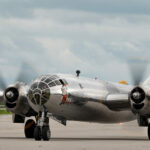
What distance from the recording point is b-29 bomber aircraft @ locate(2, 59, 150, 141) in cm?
2841

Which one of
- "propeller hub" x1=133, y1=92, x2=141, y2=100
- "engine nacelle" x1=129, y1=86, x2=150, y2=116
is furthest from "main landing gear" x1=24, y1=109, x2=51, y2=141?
"propeller hub" x1=133, y1=92, x2=141, y2=100

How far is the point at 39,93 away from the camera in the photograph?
1112 inches

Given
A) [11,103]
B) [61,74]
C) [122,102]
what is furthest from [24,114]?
[122,102]

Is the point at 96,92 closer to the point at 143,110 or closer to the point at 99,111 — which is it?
the point at 99,111

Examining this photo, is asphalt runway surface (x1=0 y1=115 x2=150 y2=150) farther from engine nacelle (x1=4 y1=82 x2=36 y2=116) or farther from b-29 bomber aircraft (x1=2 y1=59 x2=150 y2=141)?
engine nacelle (x1=4 y1=82 x2=36 y2=116)

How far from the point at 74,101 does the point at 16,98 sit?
4.16 metres

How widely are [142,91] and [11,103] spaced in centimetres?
822

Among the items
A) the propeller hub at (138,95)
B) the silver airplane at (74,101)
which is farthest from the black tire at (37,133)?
the propeller hub at (138,95)

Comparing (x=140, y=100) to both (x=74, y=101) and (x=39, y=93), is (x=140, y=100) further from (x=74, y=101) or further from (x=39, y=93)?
(x=39, y=93)

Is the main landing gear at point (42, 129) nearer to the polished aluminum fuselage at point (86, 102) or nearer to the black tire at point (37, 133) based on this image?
the black tire at point (37, 133)

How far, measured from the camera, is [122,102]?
31234 mm

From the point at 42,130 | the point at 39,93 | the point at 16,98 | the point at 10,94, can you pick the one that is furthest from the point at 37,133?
the point at 16,98

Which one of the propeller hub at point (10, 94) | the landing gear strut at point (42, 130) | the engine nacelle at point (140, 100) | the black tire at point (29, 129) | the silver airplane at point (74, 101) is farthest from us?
the black tire at point (29, 129)

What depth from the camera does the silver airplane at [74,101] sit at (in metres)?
28.4
